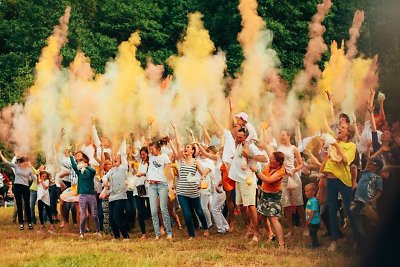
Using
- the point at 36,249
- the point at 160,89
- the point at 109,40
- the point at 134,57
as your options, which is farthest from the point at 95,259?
the point at 109,40

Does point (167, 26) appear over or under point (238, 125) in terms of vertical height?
over

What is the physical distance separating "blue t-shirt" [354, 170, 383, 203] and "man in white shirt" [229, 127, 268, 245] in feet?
7.32

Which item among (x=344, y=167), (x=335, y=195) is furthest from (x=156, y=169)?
(x=344, y=167)

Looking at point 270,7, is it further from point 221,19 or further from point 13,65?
point 13,65

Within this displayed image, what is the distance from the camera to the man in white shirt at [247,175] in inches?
499

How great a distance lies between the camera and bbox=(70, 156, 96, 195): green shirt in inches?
599

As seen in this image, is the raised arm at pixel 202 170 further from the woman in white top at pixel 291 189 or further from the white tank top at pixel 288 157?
the white tank top at pixel 288 157

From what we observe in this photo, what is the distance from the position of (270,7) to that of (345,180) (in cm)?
2237

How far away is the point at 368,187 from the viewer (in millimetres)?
10555

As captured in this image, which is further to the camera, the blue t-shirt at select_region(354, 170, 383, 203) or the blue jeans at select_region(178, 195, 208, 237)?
the blue jeans at select_region(178, 195, 208, 237)

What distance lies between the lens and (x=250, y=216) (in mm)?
12898

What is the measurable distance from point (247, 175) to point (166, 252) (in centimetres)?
188

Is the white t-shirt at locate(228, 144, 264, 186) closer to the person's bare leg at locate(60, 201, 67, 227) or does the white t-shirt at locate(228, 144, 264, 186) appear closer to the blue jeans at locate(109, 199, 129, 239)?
→ the blue jeans at locate(109, 199, 129, 239)

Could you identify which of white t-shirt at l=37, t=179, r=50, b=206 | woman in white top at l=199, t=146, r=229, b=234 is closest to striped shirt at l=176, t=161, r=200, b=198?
woman in white top at l=199, t=146, r=229, b=234
